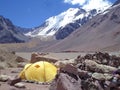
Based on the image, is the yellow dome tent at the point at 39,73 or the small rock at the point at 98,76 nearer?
the small rock at the point at 98,76

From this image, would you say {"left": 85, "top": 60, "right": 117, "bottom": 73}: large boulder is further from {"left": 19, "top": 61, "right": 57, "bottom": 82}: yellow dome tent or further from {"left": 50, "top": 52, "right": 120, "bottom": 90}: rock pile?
{"left": 19, "top": 61, "right": 57, "bottom": 82}: yellow dome tent

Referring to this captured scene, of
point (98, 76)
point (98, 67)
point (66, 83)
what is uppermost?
point (98, 67)

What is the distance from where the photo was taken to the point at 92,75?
13.8 meters

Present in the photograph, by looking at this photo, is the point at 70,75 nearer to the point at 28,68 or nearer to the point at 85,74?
the point at 85,74

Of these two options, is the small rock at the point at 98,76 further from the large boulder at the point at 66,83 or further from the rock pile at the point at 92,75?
the large boulder at the point at 66,83

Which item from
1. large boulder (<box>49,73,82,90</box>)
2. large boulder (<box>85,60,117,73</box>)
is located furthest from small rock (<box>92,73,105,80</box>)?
large boulder (<box>49,73,82,90</box>)

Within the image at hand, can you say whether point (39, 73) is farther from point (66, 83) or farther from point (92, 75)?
point (92, 75)

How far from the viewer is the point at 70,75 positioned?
46.9 ft

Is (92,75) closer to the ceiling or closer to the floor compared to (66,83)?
closer to the ceiling

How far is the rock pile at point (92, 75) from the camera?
1352 centimetres

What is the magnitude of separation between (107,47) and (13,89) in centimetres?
17591

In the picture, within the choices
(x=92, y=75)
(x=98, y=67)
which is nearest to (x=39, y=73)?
(x=98, y=67)

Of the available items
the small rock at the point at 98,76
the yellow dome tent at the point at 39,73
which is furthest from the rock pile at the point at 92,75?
the yellow dome tent at the point at 39,73

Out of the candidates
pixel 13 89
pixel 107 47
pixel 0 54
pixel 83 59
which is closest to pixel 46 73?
pixel 13 89
